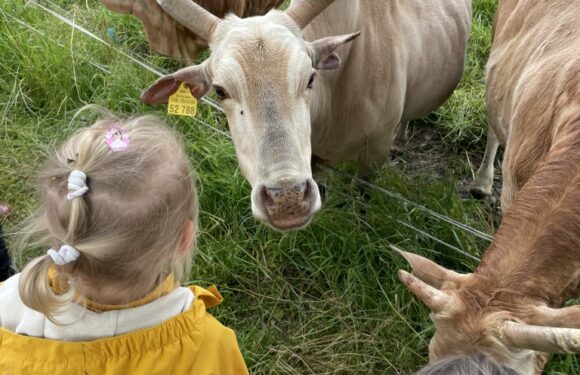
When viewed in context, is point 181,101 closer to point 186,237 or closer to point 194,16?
point 194,16

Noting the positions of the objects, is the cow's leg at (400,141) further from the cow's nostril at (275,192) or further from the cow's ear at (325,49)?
the cow's nostril at (275,192)

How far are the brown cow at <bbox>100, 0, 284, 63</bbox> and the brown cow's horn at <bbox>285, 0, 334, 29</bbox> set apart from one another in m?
1.05

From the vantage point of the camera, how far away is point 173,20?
4.04m

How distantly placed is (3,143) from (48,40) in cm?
99

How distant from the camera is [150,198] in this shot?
1.72 meters

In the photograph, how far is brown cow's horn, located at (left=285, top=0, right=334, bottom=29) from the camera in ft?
9.93

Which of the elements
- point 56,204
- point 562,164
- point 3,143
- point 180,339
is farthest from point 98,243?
point 3,143

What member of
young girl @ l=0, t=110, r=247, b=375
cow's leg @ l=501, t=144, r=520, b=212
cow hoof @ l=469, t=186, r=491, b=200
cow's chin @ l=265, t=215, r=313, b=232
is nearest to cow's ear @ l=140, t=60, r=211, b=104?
cow's chin @ l=265, t=215, r=313, b=232

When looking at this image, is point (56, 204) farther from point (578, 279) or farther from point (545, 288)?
point (578, 279)

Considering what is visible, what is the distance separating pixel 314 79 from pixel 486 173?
180 centimetres

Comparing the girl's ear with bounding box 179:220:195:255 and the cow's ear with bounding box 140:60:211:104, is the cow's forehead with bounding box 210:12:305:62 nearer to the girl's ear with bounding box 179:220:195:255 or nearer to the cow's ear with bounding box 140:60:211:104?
the cow's ear with bounding box 140:60:211:104

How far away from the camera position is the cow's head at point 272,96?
257 centimetres

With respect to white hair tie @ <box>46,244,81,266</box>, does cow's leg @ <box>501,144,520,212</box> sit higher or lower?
lower

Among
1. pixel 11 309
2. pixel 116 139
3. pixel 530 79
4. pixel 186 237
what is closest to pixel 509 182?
pixel 530 79
